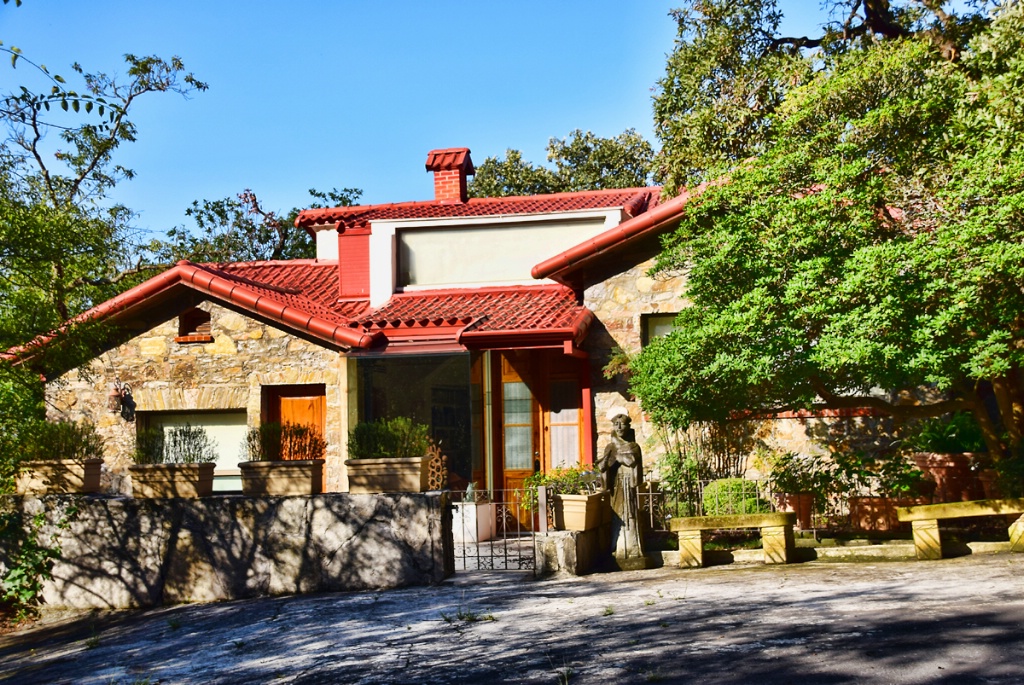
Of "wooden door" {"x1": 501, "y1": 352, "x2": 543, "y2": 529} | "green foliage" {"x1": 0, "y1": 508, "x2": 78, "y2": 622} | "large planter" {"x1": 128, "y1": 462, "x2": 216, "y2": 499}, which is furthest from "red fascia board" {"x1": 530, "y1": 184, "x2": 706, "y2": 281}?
"green foliage" {"x1": 0, "y1": 508, "x2": 78, "y2": 622}

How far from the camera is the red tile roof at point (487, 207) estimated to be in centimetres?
1733

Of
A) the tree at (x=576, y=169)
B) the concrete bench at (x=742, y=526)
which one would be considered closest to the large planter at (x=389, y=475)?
the concrete bench at (x=742, y=526)

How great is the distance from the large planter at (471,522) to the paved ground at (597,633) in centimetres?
262

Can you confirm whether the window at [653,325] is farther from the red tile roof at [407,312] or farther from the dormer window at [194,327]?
the dormer window at [194,327]

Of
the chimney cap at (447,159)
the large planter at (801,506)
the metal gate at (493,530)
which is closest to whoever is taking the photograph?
the metal gate at (493,530)

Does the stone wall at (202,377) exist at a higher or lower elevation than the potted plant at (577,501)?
higher

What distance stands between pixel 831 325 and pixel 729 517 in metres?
2.27

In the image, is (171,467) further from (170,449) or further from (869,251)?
(869,251)

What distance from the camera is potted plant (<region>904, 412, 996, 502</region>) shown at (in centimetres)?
1220

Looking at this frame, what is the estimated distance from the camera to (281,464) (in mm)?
9992

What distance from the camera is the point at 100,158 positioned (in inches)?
832

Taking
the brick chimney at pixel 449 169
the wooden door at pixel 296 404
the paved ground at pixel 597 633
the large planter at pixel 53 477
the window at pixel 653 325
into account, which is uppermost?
the brick chimney at pixel 449 169

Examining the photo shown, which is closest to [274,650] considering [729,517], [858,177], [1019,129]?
[729,517]

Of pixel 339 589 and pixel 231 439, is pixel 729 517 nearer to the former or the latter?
pixel 339 589
